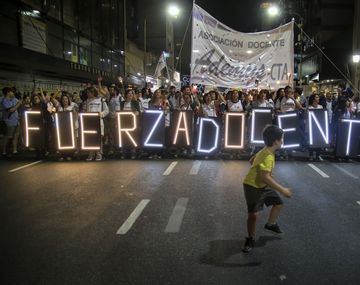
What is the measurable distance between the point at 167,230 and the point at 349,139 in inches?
286

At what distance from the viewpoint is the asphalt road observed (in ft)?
15.0

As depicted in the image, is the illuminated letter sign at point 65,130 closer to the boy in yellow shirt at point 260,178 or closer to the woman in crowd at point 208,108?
the woman in crowd at point 208,108

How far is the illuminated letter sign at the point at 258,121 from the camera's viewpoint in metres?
12.0

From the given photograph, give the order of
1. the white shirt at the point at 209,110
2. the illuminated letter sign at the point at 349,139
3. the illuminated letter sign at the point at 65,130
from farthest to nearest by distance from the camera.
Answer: the white shirt at the point at 209,110 < the illuminated letter sign at the point at 65,130 < the illuminated letter sign at the point at 349,139

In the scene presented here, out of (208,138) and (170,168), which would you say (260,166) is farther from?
(208,138)

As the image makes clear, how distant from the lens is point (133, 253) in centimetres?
511

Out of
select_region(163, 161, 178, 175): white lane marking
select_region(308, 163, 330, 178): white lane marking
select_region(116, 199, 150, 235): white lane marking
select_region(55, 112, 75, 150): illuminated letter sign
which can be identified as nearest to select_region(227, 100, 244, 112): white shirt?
select_region(163, 161, 178, 175): white lane marking

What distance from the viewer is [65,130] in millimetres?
12109

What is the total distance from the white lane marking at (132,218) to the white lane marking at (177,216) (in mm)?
484

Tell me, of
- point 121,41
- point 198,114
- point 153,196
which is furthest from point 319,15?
point 153,196

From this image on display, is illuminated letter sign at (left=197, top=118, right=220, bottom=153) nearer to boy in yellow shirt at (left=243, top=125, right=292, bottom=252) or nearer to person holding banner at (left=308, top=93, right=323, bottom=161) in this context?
person holding banner at (left=308, top=93, right=323, bottom=161)

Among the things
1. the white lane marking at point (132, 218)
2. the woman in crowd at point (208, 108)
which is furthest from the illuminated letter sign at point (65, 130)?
the white lane marking at point (132, 218)

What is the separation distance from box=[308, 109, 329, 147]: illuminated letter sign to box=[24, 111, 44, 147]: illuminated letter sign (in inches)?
270

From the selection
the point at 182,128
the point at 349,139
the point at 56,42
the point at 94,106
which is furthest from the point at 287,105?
the point at 56,42
